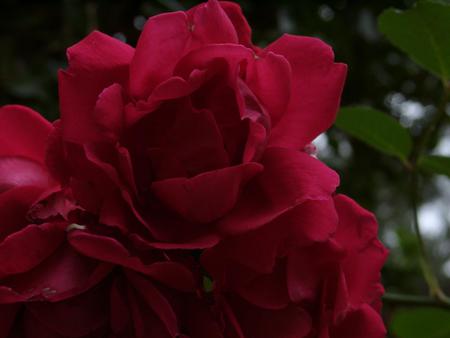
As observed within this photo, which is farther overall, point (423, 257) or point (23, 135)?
point (423, 257)

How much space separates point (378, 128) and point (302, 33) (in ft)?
1.35

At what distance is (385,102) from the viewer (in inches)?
55.8

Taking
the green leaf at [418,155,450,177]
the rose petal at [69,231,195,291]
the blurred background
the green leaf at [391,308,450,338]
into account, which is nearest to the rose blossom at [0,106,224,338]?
the rose petal at [69,231,195,291]

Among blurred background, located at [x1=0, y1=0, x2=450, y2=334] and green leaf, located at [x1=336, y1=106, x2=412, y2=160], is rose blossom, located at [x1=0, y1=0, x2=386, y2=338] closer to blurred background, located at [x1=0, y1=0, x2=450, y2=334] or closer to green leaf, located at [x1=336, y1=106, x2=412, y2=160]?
green leaf, located at [x1=336, y1=106, x2=412, y2=160]

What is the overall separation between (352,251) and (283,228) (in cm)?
7

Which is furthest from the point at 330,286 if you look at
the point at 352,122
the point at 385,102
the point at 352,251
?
the point at 385,102

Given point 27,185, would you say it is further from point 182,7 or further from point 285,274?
point 182,7

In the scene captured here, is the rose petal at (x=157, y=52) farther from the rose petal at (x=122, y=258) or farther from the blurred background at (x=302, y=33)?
the blurred background at (x=302, y=33)

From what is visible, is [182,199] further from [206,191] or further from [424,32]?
[424,32]

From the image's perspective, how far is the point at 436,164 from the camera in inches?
26.3

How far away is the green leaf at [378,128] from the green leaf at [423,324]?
0.16 metres

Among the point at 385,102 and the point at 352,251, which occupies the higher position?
the point at 352,251

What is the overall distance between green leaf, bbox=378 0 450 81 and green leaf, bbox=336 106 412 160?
70 millimetres

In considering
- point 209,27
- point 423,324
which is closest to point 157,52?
point 209,27
